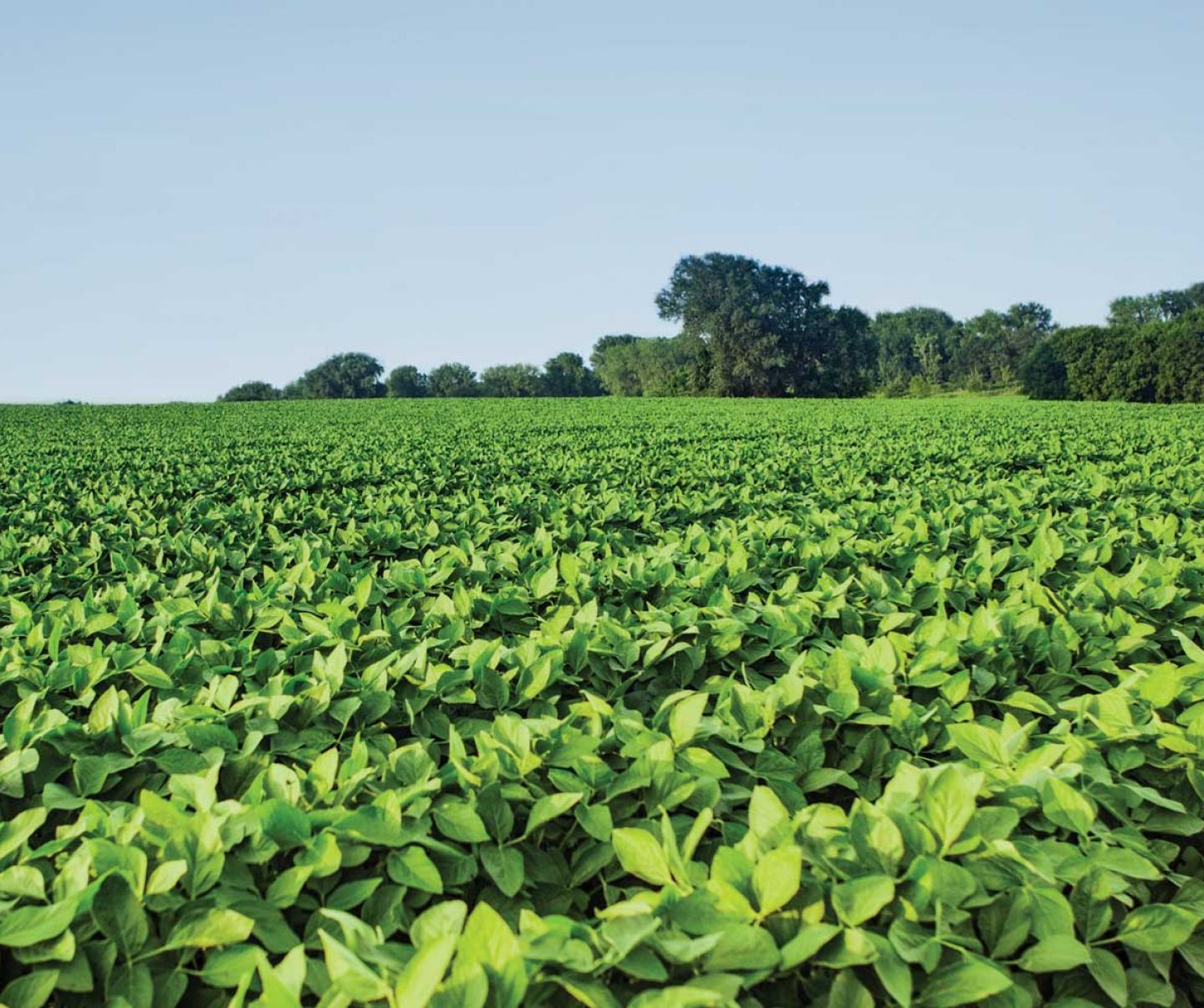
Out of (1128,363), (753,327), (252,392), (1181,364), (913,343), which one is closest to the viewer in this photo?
(1181,364)

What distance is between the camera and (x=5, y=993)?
1138 millimetres

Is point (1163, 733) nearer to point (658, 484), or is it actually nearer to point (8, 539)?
point (8, 539)

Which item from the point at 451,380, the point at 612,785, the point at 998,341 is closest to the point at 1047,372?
the point at 998,341

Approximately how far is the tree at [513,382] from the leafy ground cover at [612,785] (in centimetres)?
10713

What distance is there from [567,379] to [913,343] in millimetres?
55964

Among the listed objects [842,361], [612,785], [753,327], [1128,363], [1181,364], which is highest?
[753,327]

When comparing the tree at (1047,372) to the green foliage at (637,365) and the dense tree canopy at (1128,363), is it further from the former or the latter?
the green foliage at (637,365)

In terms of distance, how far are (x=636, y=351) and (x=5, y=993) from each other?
120068mm

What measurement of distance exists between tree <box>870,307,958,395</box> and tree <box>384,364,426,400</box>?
6861 cm

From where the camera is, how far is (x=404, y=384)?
4589 inches

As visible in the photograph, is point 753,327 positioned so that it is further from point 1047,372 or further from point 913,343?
point 913,343

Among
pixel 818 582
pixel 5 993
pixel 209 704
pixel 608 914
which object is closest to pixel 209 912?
pixel 5 993

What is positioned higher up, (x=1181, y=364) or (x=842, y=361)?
(x=842, y=361)

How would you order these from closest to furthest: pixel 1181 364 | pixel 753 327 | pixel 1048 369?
pixel 1181 364
pixel 1048 369
pixel 753 327
